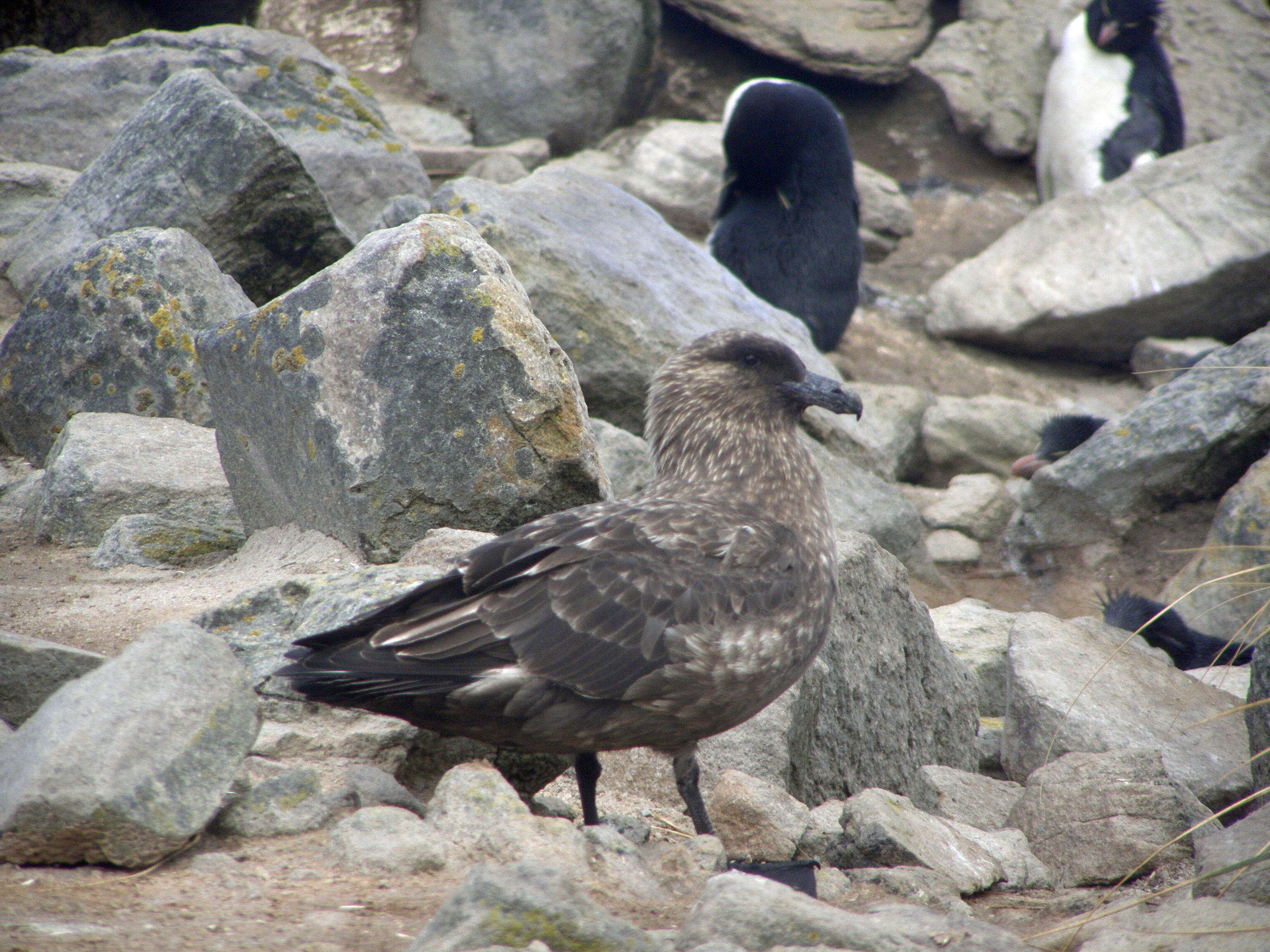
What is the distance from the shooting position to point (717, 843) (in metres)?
2.72

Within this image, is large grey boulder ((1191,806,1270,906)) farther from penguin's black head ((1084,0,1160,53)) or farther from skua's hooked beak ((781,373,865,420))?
penguin's black head ((1084,0,1160,53))

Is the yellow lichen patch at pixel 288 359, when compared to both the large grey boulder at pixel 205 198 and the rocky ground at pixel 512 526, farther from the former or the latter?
the large grey boulder at pixel 205 198

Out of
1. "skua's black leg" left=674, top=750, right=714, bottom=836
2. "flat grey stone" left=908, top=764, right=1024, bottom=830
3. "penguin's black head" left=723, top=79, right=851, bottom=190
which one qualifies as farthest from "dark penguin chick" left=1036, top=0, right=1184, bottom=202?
"skua's black leg" left=674, top=750, right=714, bottom=836

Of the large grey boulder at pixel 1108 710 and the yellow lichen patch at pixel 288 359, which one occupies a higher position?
the yellow lichen patch at pixel 288 359

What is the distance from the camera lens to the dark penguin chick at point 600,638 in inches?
104

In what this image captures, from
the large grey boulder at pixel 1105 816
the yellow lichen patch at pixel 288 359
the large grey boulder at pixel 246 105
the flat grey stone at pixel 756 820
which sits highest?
the large grey boulder at pixel 246 105

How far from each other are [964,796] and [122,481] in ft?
11.1

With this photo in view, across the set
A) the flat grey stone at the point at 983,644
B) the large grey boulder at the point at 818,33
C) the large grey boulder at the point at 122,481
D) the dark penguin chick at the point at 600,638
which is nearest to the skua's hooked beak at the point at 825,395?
the dark penguin chick at the point at 600,638

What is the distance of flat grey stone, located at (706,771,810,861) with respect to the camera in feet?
9.97

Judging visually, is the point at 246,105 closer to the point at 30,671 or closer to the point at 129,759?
the point at 30,671

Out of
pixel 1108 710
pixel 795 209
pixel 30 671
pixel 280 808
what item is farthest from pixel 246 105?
pixel 1108 710

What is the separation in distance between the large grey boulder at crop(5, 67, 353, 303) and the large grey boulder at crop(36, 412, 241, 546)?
3.76 ft

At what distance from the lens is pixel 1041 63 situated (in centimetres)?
1278

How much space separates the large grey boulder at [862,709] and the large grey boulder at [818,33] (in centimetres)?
913
